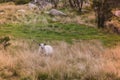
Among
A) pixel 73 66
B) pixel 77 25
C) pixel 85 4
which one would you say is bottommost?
pixel 85 4

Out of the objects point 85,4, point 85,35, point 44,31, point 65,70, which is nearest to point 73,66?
point 65,70

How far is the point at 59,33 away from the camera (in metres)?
18.3

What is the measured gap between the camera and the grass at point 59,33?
53.9ft

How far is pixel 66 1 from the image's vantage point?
36781 millimetres

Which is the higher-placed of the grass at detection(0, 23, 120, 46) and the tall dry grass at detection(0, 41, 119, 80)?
the tall dry grass at detection(0, 41, 119, 80)

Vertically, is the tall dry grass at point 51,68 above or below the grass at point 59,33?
above

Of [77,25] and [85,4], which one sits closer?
[77,25]

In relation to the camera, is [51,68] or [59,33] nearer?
[51,68]

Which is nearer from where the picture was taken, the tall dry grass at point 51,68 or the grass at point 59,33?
the tall dry grass at point 51,68

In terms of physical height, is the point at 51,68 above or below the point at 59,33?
above

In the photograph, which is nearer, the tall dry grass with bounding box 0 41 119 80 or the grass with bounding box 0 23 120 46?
the tall dry grass with bounding box 0 41 119 80

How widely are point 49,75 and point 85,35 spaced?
964 cm

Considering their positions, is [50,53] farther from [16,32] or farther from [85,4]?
[85,4]

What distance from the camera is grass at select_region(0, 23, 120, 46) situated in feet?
53.9
